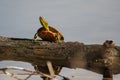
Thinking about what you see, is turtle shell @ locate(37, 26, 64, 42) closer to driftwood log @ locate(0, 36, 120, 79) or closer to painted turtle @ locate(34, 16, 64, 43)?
painted turtle @ locate(34, 16, 64, 43)

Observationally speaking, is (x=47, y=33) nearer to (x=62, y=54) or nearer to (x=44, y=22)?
(x=44, y=22)

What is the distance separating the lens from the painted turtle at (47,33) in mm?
7597

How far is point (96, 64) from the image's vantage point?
6.61 metres

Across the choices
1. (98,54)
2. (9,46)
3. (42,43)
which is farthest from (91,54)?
(9,46)

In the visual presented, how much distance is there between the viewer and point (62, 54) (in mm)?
6828

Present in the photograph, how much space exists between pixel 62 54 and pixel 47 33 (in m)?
0.90

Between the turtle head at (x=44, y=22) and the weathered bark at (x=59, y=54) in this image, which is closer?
the weathered bark at (x=59, y=54)

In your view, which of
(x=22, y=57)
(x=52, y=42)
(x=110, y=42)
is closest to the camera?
(x=110, y=42)

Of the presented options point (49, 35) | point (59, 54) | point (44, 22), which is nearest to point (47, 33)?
point (49, 35)

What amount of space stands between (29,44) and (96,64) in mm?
1191

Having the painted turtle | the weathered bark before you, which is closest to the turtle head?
the painted turtle

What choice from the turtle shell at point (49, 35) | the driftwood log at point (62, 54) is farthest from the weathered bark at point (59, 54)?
the turtle shell at point (49, 35)

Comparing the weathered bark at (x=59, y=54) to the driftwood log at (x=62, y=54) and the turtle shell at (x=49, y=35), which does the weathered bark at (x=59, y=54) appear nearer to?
the driftwood log at (x=62, y=54)

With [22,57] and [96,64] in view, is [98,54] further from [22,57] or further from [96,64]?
[22,57]
